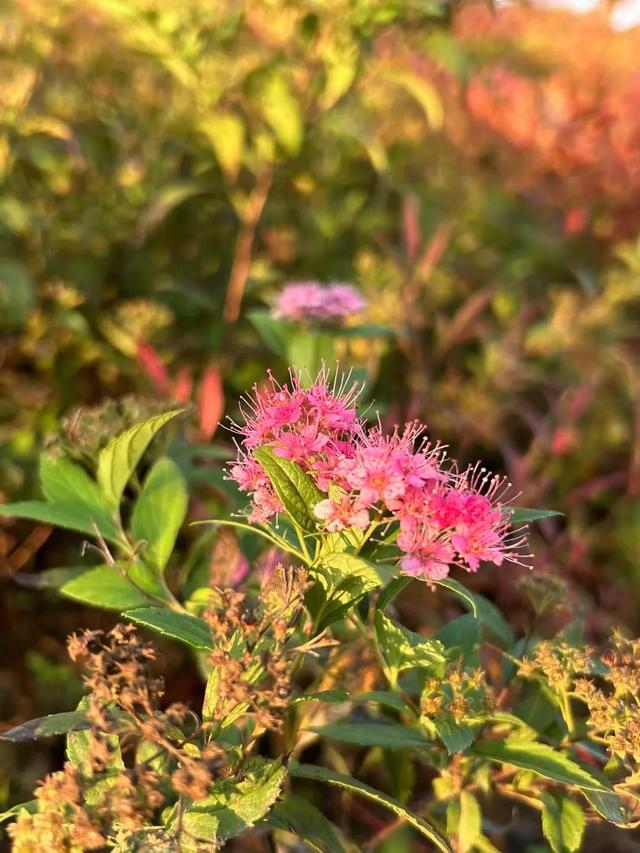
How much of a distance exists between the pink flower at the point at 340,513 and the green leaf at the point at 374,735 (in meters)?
0.24

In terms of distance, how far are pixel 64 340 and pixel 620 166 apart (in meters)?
1.67

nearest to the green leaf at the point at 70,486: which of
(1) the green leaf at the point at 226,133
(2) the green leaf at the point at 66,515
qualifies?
(2) the green leaf at the point at 66,515

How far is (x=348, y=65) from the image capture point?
1527 millimetres

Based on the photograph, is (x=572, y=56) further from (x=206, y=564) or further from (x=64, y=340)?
(x=206, y=564)

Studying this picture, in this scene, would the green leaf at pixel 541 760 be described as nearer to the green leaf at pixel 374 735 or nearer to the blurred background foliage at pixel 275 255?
the green leaf at pixel 374 735

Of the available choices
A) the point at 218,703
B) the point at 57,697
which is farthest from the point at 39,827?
the point at 57,697

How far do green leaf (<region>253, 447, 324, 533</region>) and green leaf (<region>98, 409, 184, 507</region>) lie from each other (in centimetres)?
22

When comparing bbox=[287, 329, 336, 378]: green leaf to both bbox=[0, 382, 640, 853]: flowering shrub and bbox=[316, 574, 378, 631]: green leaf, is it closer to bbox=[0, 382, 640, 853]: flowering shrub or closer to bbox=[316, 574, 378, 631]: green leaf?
bbox=[0, 382, 640, 853]: flowering shrub

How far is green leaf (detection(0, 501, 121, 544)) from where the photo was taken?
2.70 ft

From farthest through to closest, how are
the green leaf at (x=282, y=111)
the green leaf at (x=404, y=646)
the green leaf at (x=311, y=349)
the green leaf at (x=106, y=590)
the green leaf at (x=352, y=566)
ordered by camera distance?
the green leaf at (x=282, y=111) < the green leaf at (x=311, y=349) < the green leaf at (x=106, y=590) < the green leaf at (x=404, y=646) < the green leaf at (x=352, y=566)

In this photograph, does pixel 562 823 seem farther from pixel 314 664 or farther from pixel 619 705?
pixel 314 664

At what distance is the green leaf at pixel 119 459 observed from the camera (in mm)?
820

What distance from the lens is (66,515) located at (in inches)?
33.5

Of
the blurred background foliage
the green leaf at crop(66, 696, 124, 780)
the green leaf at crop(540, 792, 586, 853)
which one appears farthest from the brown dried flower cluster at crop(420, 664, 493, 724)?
the blurred background foliage
